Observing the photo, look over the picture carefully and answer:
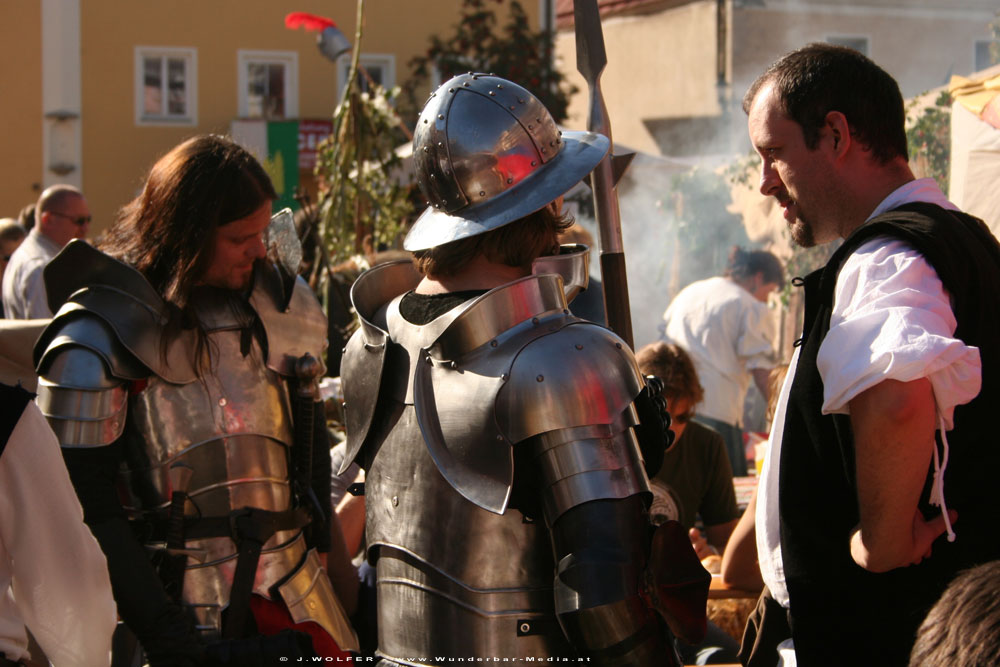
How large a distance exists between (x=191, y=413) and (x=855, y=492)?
141 centimetres

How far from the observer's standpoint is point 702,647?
11.7 ft

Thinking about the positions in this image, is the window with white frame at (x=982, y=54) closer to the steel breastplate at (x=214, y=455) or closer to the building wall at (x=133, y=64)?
the steel breastplate at (x=214, y=455)

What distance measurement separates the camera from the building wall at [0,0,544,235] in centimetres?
1605

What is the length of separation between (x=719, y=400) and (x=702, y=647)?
2530 millimetres

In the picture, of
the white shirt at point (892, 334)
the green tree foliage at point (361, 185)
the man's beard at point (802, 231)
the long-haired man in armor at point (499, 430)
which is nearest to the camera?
the white shirt at point (892, 334)

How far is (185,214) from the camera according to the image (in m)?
2.58

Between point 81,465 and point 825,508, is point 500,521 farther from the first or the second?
point 81,465

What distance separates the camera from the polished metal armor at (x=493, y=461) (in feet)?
6.17

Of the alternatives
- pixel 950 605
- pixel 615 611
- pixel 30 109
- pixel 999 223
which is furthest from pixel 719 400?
pixel 30 109

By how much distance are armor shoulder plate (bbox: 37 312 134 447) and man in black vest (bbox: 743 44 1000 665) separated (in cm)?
134

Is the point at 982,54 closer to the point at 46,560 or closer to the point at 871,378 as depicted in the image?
the point at 871,378

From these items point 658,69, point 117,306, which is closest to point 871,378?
point 117,306

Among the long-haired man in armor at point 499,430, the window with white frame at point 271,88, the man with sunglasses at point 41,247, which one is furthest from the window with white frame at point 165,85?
the long-haired man in armor at point 499,430

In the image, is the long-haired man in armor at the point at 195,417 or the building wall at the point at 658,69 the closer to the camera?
the long-haired man in armor at the point at 195,417
